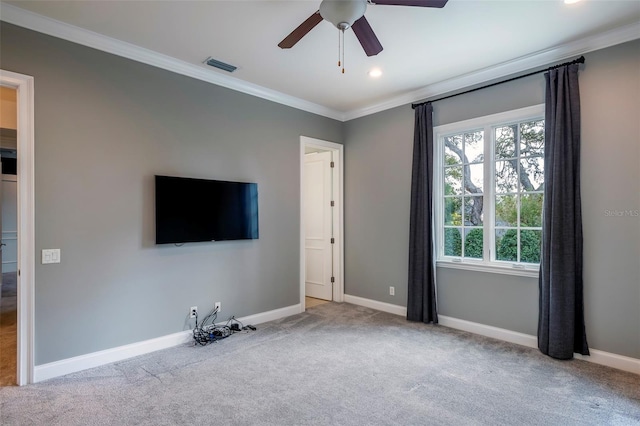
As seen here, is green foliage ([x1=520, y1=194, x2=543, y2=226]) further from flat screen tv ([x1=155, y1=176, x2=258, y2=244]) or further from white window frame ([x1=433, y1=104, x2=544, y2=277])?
flat screen tv ([x1=155, y1=176, x2=258, y2=244])

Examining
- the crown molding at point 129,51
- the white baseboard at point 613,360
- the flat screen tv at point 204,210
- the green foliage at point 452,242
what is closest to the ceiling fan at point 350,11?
the crown molding at point 129,51

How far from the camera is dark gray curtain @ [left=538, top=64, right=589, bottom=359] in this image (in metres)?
3.05

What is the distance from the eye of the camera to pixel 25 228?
8.64 feet

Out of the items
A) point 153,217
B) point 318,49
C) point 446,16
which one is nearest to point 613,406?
point 446,16

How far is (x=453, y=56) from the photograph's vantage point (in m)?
3.36

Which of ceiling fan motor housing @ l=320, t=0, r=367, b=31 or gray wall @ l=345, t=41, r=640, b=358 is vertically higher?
ceiling fan motor housing @ l=320, t=0, r=367, b=31

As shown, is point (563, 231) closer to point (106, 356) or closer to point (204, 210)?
point (204, 210)

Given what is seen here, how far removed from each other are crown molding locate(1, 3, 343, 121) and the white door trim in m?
0.44

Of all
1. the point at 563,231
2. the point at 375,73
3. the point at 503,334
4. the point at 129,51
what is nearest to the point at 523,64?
the point at 375,73

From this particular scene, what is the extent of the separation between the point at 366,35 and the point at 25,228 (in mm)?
3012

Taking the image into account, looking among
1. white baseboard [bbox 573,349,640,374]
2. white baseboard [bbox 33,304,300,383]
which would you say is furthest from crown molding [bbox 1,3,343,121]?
white baseboard [bbox 573,349,640,374]

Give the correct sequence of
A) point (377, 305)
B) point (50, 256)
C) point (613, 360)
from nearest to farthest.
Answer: point (50, 256) → point (613, 360) → point (377, 305)

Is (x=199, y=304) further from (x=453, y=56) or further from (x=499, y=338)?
(x=453, y=56)

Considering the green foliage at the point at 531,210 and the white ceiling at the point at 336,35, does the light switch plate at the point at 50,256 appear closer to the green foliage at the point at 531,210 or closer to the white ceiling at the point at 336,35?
the white ceiling at the point at 336,35
